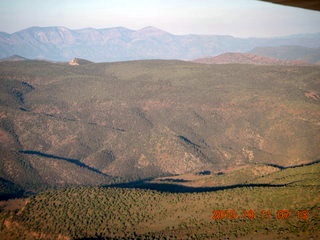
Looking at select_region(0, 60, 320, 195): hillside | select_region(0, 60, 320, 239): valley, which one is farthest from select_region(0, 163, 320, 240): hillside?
select_region(0, 60, 320, 195): hillside

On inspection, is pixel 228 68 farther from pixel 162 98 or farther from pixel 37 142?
pixel 37 142

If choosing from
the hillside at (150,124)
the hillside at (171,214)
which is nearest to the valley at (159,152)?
the hillside at (171,214)

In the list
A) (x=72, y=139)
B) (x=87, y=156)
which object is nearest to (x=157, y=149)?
(x=87, y=156)

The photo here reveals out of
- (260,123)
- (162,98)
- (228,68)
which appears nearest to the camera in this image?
(260,123)

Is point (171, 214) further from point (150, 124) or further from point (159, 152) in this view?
point (150, 124)

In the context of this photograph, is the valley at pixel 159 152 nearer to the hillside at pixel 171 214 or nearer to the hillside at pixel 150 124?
the hillside at pixel 171 214

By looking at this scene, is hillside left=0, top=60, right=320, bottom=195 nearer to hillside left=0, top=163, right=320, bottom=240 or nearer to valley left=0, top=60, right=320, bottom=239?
valley left=0, top=60, right=320, bottom=239
